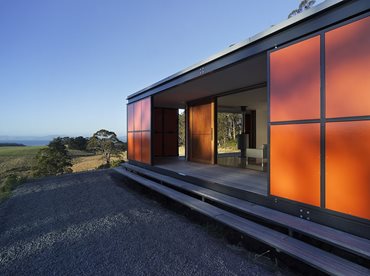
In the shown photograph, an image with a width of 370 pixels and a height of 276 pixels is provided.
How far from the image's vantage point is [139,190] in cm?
606

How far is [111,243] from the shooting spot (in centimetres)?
271

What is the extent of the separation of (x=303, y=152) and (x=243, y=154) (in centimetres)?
684

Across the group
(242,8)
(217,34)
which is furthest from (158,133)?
(242,8)

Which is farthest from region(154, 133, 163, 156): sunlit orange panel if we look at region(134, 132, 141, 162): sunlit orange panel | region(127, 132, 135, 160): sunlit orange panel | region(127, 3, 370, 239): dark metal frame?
region(127, 3, 370, 239): dark metal frame

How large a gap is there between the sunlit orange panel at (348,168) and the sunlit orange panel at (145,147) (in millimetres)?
5146

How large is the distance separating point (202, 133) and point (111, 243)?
5307mm

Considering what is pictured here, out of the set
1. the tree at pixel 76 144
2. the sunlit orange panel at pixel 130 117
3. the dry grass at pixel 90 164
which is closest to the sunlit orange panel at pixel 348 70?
the sunlit orange panel at pixel 130 117

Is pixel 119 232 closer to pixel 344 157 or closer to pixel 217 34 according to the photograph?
pixel 344 157

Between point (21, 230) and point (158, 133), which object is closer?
point (21, 230)

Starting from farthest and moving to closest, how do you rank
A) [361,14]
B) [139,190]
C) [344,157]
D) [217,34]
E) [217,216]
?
[217,34], [139,190], [217,216], [344,157], [361,14]

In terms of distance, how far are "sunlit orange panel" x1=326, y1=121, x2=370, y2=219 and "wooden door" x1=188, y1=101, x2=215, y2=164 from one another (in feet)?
16.0

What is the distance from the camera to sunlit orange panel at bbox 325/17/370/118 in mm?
1832

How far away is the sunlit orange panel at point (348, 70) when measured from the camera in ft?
6.01

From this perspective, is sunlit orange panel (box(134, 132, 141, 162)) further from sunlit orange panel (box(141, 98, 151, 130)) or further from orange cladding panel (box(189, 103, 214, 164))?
orange cladding panel (box(189, 103, 214, 164))
